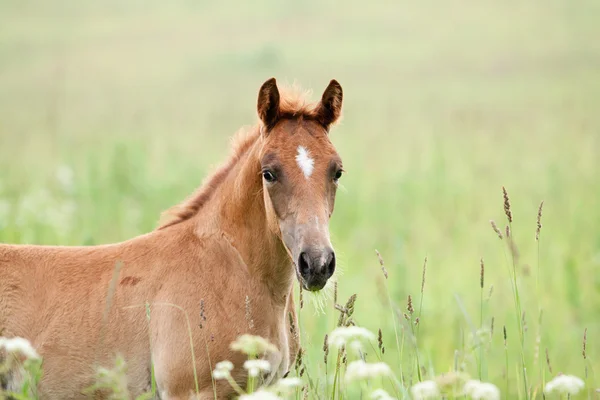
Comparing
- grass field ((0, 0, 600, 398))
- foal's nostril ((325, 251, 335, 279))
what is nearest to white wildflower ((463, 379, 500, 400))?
grass field ((0, 0, 600, 398))

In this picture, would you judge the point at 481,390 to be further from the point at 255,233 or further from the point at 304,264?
the point at 255,233

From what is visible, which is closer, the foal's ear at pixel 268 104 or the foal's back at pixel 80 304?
the foal's back at pixel 80 304

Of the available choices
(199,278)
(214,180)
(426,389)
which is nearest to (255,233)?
(199,278)

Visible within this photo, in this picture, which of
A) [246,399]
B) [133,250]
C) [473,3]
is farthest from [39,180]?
[473,3]

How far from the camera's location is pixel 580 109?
19453 millimetres

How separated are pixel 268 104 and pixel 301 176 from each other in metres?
0.59

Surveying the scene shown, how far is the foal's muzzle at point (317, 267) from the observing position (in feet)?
14.5

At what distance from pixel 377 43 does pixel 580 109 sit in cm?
883

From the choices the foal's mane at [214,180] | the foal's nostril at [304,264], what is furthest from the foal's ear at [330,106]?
the foal's nostril at [304,264]

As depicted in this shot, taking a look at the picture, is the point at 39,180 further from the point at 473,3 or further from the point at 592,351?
the point at 473,3

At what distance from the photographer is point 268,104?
5117 mm

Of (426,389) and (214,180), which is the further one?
(214,180)

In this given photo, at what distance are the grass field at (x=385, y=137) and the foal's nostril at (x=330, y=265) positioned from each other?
0.24 metres

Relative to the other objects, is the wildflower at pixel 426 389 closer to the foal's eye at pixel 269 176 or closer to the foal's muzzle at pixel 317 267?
the foal's muzzle at pixel 317 267
